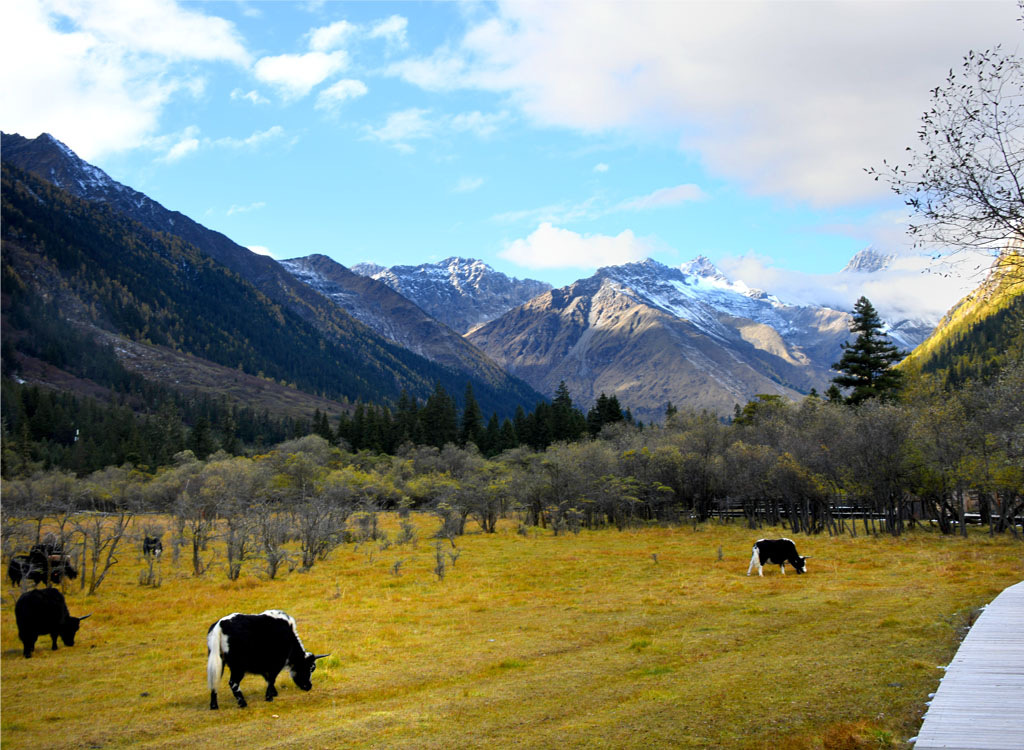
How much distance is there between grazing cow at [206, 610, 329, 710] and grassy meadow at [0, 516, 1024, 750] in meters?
0.39

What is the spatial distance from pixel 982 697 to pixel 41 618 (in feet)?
A: 70.1

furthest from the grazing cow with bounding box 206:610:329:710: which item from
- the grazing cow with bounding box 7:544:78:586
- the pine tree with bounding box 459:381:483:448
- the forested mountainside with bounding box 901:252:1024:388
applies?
the pine tree with bounding box 459:381:483:448

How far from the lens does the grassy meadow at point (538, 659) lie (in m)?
9.34

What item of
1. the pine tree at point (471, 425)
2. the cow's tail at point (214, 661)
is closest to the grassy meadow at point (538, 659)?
the cow's tail at point (214, 661)

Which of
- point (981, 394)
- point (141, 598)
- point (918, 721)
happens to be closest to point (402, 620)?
point (141, 598)

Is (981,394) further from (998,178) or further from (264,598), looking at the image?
(264,598)

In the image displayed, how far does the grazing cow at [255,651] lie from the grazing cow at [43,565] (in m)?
17.4

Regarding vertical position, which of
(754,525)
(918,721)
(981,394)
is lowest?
(754,525)

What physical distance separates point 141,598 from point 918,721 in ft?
87.9

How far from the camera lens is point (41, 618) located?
17.1m

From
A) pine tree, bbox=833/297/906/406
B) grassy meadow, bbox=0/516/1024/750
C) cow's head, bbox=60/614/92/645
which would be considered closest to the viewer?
grassy meadow, bbox=0/516/1024/750

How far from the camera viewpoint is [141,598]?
2512 centimetres

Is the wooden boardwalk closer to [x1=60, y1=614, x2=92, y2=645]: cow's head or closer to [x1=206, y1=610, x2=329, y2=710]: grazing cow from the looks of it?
[x1=206, y1=610, x2=329, y2=710]: grazing cow

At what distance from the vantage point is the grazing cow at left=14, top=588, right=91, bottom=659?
16.7 metres
